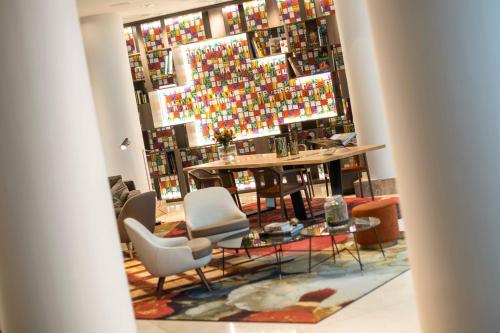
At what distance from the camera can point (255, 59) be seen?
52.1 ft

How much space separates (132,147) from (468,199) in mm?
11402

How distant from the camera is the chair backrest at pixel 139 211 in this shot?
1066 centimetres

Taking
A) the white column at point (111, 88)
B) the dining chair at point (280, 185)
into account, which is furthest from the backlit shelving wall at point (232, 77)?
the dining chair at point (280, 185)

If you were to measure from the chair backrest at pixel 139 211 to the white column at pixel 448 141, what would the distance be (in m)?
6.91

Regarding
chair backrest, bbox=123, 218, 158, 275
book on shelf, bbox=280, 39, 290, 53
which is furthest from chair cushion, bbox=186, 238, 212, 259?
book on shelf, bbox=280, 39, 290, 53

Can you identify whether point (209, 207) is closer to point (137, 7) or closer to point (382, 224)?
point (382, 224)

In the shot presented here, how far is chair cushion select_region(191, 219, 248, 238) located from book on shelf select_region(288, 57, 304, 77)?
674 cm

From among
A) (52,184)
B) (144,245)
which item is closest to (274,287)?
(144,245)

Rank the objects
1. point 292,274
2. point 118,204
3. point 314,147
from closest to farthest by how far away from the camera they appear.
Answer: point 292,274 < point 118,204 < point 314,147

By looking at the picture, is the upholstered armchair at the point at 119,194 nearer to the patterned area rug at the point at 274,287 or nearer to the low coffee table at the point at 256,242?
the patterned area rug at the point at 274,287

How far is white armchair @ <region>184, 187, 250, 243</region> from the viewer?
9.09 meters

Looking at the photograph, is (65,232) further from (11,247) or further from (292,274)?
(292,274)

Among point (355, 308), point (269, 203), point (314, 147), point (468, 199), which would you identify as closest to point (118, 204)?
point (269, 203)

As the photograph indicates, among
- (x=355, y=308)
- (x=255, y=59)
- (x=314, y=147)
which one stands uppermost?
(x=255, y=59)
